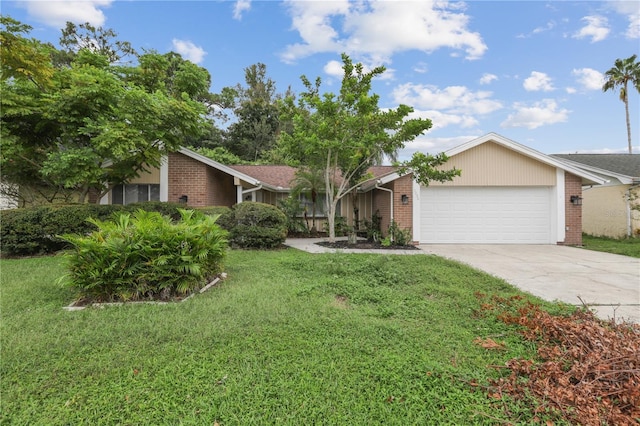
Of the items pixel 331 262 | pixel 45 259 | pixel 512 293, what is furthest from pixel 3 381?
pixel 45 259

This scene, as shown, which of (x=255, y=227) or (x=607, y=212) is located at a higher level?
(x=607, y=212)

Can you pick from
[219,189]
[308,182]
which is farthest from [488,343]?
[219,189]

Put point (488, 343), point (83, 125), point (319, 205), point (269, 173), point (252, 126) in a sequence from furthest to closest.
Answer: point (252, 126), point (269, 173), point (319, 205), point (83, 125), point (488, 343)

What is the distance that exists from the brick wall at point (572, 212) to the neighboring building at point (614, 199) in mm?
872

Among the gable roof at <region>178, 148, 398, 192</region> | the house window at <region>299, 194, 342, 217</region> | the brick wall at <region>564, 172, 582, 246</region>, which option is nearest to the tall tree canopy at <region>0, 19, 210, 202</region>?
the gable roof at <region>178, 148, 398, 192</region>

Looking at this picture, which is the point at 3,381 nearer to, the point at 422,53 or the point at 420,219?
the point at 420,219

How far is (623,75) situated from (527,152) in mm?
23577

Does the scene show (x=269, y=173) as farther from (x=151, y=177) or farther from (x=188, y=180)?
(x=151, y=177)

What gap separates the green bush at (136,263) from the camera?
14.4ft

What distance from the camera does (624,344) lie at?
108 inches

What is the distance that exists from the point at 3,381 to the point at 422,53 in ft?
42.9

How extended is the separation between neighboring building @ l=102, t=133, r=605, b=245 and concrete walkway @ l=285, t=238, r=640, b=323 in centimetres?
113

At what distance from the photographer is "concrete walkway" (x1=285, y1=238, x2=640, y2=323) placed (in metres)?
4.50

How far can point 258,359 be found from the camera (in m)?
2.74
